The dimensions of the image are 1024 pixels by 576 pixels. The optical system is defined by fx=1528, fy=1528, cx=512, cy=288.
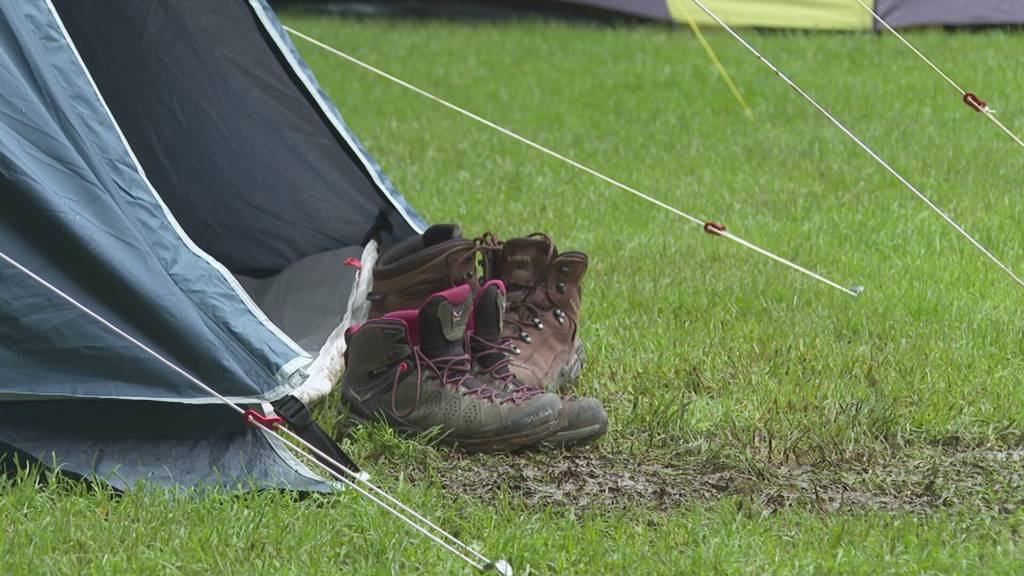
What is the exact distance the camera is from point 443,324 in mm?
3156

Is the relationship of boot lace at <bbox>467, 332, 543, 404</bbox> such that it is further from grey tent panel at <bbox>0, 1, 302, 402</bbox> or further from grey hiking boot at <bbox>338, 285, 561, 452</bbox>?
grey tent panel at <bbox>0, 1, 302, 402</bbox>

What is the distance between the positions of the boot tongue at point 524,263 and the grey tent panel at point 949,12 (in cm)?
534

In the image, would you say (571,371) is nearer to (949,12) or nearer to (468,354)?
(468,354)

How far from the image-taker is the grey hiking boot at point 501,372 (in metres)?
3.16

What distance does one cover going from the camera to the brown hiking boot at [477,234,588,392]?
3520 mm

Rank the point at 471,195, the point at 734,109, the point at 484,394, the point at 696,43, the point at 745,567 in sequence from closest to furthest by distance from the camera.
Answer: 1. the point at 745,567
2. the point at 484,394
3. the point at 471,195
4. the point at 734,109
5. the point at 696,43

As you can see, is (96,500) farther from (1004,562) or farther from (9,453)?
(1004,562)

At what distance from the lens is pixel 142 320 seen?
9.30 feet

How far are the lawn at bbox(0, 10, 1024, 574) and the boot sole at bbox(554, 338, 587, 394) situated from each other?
0.07 metres

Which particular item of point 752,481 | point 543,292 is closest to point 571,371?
point 543,292

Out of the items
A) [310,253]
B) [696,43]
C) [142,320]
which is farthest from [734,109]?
[142,320]

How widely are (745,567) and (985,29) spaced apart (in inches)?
255

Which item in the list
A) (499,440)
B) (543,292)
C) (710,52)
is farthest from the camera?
(710,52)

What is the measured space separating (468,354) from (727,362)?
802 millimetres
